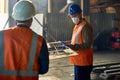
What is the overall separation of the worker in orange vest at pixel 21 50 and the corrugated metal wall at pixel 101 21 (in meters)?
8.50

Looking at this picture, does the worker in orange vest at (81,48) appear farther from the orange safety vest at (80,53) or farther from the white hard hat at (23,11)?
the white hard hat at (23,11)

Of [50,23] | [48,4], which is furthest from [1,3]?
[48,4]

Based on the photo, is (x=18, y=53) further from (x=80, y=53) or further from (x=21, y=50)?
(x=80, y=53)

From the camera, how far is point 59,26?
32.9 ft

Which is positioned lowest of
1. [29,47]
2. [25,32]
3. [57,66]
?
[57,66]

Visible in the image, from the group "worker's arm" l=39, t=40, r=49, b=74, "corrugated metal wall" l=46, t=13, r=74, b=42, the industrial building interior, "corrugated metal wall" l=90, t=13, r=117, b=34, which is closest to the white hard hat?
"worker's arm" l=39, t=40, r=49, b=74

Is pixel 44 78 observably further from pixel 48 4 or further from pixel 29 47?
pixel 48 4

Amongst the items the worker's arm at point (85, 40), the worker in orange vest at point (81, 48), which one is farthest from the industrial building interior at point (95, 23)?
the worker's arm at point (85, 40)

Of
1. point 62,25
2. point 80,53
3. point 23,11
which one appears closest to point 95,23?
point 62,25

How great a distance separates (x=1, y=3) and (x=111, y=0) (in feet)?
16.7

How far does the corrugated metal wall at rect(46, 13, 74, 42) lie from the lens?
988 centimetres

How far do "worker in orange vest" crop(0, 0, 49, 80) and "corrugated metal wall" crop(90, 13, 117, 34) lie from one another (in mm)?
8500

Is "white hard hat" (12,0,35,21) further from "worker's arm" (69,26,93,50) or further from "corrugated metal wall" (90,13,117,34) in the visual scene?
"corrugated metal wall" (90,13,117,34)

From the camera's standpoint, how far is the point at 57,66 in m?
7.02
